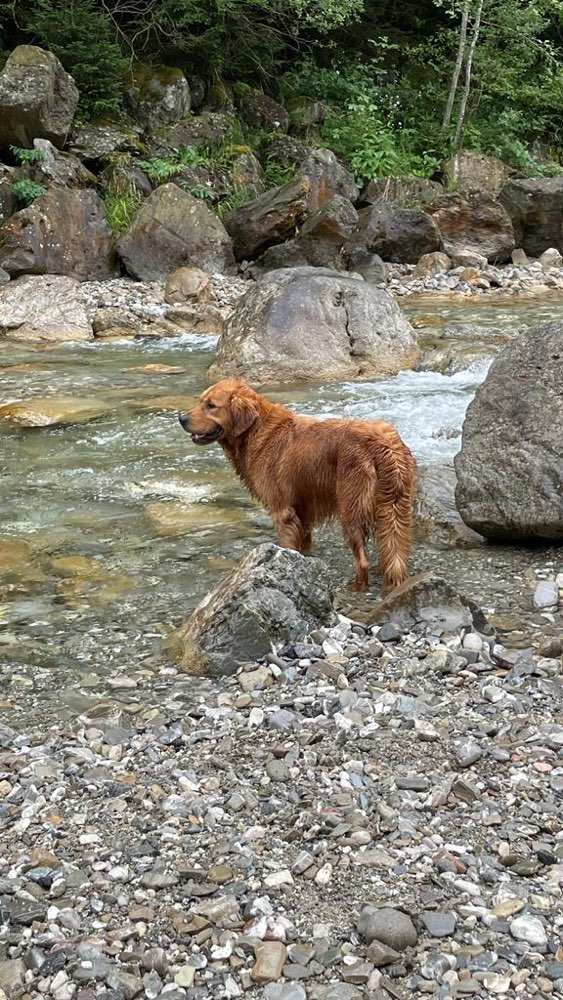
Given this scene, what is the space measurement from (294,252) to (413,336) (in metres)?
7.44

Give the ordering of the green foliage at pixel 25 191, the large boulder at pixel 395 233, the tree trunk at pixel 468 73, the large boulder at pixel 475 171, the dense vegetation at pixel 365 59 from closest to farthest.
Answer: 1. the green foliage at pixel 25 191
2. the large boulder at pixel 395 233
3. the dense vegetation at pixel 365 59
4. the tree trunk at pixel 468 73
5. the large boulder at pixel 475 171

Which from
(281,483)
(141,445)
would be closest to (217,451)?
(141,445)

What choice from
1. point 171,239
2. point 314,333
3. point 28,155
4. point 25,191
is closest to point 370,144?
point 171,239

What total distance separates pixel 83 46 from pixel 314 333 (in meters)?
14.6

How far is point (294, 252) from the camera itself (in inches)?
822

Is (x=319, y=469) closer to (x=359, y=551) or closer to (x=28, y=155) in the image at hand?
(x=359, y=551)

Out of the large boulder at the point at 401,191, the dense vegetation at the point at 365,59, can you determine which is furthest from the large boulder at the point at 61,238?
the large boulder at the point at 401,191

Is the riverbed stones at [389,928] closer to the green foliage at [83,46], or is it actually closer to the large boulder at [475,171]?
the green foliage at [83,46]

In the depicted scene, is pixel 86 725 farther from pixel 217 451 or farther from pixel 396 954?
pixel 217 451

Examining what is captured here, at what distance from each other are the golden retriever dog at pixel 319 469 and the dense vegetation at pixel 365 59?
19908mm

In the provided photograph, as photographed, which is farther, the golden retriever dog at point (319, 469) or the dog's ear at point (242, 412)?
the dog's ear at point (242, 412)

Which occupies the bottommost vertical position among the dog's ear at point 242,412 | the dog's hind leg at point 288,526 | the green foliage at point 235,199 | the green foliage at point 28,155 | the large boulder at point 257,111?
the dog's hind leg at point 288,526

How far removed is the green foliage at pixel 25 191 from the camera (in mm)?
21000

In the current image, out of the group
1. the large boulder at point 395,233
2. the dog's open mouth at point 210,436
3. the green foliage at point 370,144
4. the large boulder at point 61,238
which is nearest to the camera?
the dog's open mouth at point 210,436
